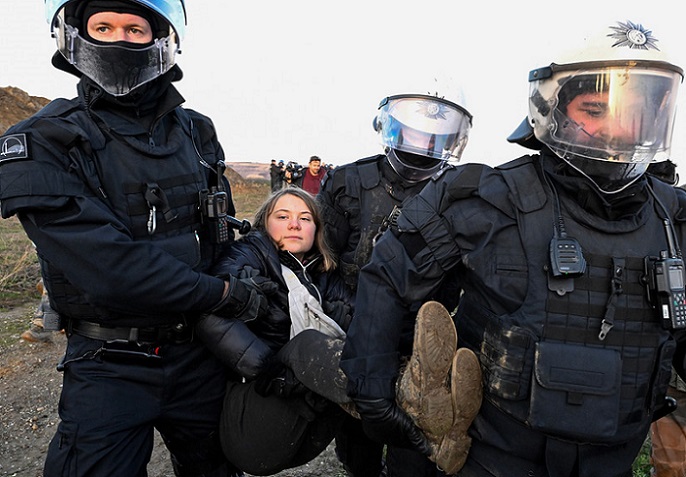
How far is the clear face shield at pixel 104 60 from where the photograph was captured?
1850 millimetres

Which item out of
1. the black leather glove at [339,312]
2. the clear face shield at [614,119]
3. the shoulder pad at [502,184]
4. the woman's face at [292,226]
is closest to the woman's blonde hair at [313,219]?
the woman's face at [292,226]

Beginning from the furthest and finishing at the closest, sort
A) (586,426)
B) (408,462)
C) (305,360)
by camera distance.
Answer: (408,462) → (305,360) → (586,426)

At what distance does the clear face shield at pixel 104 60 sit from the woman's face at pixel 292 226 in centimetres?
95

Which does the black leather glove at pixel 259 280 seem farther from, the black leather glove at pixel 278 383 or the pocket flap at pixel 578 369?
the pocket flap at pixel 578 369

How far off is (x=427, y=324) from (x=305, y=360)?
1.91 feet

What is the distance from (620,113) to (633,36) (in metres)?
0.25

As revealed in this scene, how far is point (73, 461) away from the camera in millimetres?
1735

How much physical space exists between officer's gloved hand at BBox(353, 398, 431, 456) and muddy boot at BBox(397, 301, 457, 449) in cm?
8

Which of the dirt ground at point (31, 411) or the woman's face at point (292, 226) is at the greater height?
the woman's face at point (292, 226)

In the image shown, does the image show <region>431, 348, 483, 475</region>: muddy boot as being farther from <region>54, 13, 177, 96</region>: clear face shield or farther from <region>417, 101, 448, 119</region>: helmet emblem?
<region>417, 101, 448, 119</region>: helmet emblem

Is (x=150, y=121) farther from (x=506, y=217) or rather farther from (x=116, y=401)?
(x=506, y=217)

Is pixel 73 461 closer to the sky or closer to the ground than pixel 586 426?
closer to the ground

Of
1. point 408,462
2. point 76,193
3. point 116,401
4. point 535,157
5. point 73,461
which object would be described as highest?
point 535,157

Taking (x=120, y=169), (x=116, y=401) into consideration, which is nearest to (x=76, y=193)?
(x=120, y=169)
